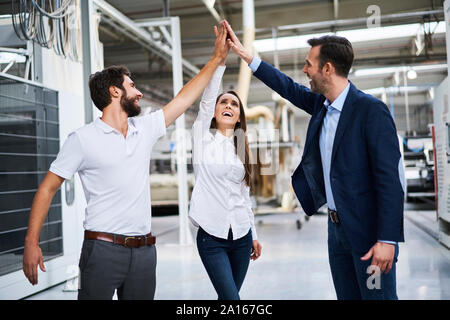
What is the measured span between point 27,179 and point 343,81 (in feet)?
8.94

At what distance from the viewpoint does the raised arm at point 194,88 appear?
164 centimetres

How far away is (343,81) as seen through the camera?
151 cm

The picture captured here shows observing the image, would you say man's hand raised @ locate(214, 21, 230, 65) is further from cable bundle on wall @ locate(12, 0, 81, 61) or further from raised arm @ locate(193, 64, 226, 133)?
cable bundle on wall @ locate(12, 0, 81, 61)

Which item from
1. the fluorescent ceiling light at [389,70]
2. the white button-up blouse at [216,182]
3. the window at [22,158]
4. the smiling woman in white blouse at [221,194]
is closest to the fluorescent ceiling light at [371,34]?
the fluorescent ceiling light at [389,70]

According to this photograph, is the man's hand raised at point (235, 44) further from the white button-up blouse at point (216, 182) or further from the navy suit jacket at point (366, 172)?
the navy suit jacket at point (366, 172)

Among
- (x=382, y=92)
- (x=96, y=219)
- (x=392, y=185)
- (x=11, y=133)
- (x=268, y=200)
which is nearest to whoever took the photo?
(x=392, y=185)

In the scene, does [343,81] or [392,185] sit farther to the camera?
[343,81]

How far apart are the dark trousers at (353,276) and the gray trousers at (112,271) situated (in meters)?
0.65

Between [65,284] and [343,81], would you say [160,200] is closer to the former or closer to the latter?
[65,284]

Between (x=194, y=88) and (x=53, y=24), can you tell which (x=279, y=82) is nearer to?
(x=194, y=88)

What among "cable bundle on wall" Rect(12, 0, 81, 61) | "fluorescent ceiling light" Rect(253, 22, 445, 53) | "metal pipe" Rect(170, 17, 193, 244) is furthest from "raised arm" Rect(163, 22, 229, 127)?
"fluorescent ceiling light" Rect(253, 22, 445, 53)

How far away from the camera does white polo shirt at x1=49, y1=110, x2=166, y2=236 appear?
1.42m
